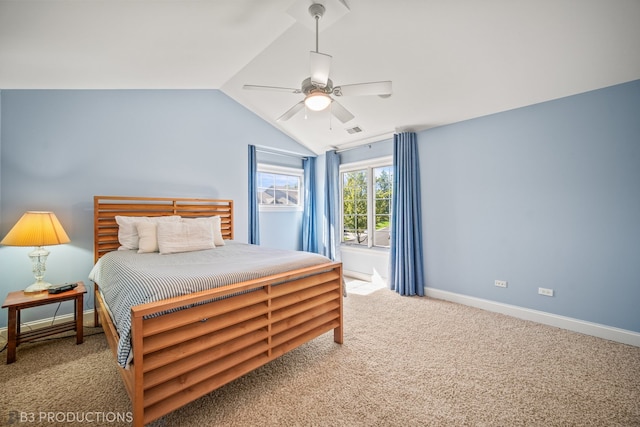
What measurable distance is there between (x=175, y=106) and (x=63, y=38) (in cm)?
176

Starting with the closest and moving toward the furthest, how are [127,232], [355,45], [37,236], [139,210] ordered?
[37,236] < [355,45] < [127,232] < [139,210]

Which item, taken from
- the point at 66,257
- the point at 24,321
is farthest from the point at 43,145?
the point at 24,321

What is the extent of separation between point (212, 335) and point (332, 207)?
3.47 m

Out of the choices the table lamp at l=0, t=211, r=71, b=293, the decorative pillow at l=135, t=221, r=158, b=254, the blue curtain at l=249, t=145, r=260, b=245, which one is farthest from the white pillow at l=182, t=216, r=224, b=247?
the table lamp at l=0, t=211, r=71, b=293

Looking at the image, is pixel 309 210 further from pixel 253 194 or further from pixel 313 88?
pixel 313 88

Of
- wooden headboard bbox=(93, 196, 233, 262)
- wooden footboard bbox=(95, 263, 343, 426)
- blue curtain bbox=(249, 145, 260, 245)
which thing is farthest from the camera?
blue curtain bbox=(249, 145, 260, 245)

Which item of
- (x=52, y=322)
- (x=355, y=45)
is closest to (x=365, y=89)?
(x=355, y=45)

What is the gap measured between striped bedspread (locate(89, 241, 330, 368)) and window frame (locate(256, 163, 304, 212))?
2.20 meters

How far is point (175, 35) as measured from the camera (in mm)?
2174

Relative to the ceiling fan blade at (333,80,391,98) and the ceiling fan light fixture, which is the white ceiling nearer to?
the ceiling fan light fixture

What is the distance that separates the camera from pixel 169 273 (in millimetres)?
1685

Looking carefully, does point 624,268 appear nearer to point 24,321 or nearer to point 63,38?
point 63,38

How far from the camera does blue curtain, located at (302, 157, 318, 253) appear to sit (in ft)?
16.8

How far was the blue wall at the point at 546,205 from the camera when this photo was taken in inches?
95.1
